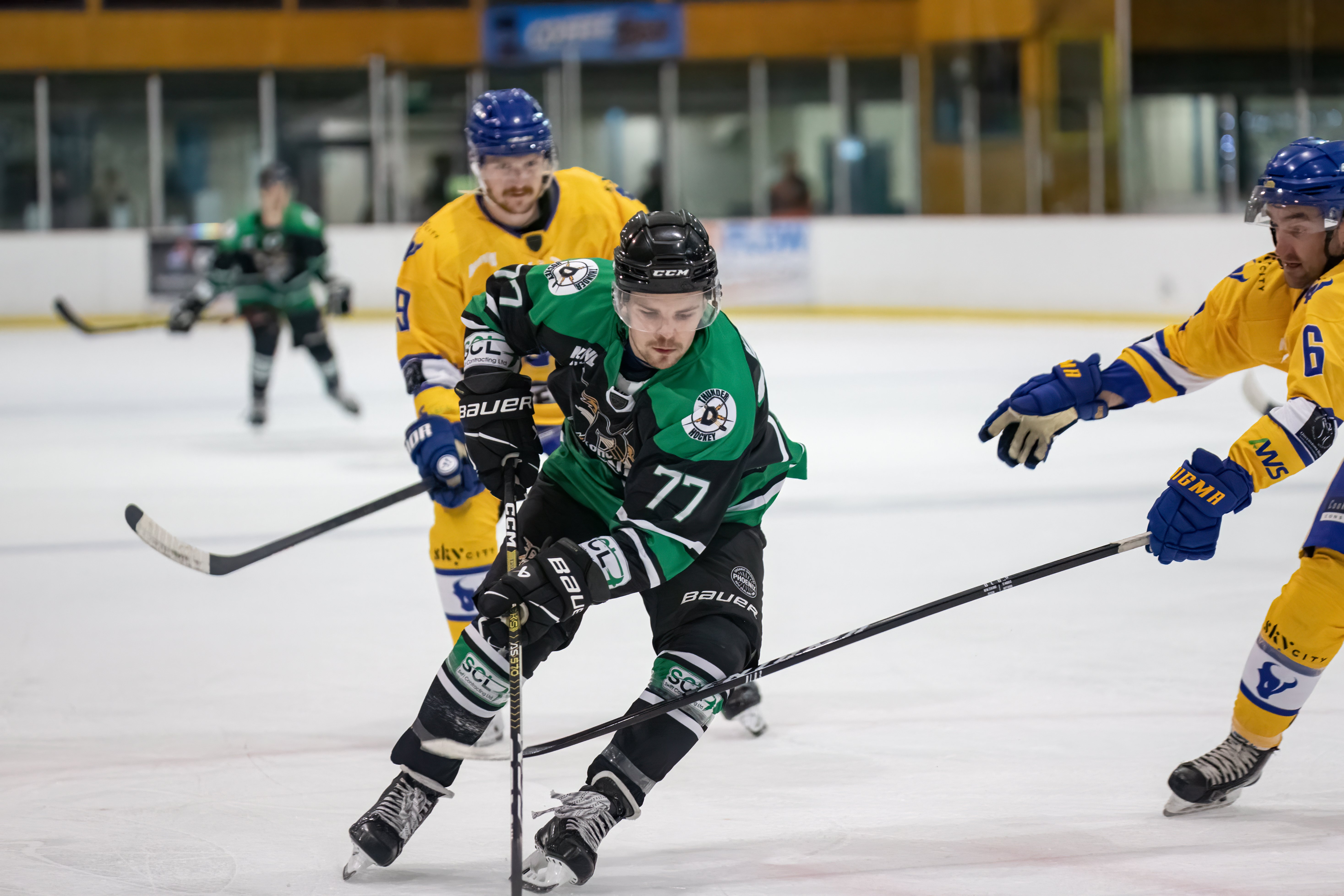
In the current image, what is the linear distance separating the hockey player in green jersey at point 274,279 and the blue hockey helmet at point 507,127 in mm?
4594

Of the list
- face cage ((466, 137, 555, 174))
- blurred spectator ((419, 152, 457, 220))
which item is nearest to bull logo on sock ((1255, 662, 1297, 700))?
face cage ((466, 137, 555, 174))

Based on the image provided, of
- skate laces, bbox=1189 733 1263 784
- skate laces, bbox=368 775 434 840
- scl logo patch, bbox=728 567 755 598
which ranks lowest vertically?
skate laces, bbox=1189 733 1263 784

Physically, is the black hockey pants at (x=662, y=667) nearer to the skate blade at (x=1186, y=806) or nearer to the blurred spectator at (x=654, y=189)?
the skate blade at (x=1186, y=806)

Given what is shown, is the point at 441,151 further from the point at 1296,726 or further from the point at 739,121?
the point at 1296,726

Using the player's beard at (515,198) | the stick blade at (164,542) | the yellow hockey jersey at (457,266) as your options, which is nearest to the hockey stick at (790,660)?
the stick blade at (164,542)

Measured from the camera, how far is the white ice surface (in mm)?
2402

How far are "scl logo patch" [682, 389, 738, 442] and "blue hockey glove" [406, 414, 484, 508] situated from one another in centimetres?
74

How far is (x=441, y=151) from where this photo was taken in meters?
14.7

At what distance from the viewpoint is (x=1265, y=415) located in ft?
7.79

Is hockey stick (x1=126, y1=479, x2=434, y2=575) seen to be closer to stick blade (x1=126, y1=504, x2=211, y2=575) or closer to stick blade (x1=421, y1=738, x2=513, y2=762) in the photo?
stick blade (x1=126, y1=504, x2=211, y2=575)

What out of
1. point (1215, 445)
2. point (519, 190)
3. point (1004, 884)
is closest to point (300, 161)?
point (1215, 445)

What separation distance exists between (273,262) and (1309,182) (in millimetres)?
5864

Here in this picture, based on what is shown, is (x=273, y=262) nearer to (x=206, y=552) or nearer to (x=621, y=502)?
(x=206, y=552)

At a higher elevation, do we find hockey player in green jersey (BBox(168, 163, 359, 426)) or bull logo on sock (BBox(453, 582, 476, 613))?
hockey player in green jersey (BBox(168, 163, 359, 426))
